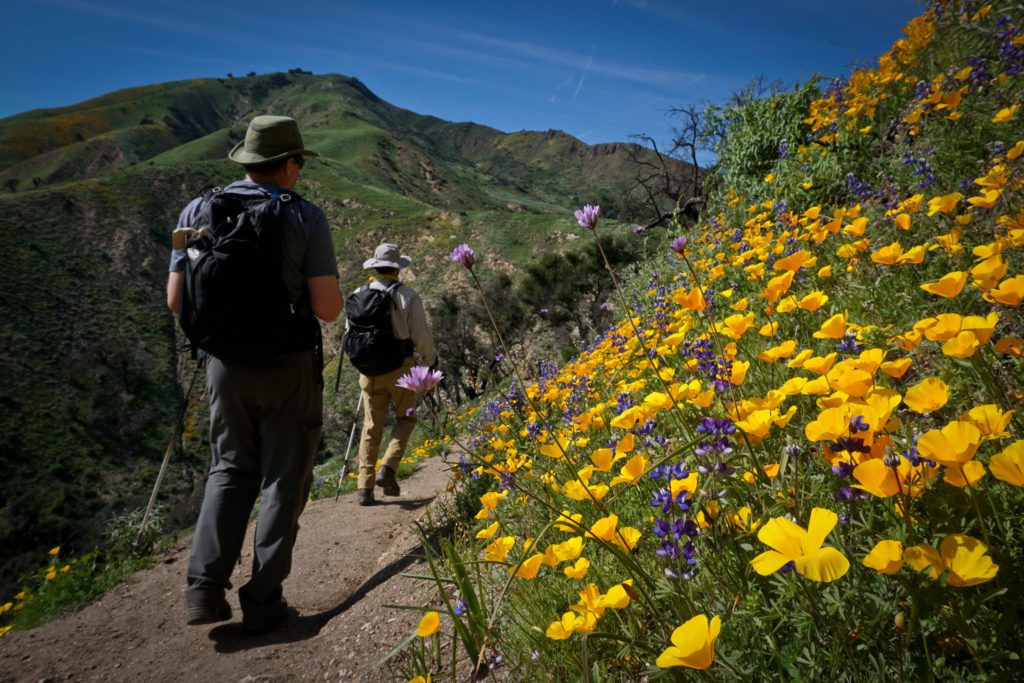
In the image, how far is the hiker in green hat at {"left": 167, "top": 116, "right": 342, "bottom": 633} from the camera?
265 centimetres

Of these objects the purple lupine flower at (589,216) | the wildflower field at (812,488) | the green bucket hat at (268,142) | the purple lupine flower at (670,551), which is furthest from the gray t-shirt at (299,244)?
the purple lupine flower at (670,551)

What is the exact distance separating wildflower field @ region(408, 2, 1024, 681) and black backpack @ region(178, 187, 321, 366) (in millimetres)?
1368

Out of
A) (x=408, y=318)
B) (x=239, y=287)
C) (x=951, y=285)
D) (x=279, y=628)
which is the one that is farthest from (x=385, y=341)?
(x=951, y=285)

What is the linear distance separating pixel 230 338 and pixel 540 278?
80.1 feet

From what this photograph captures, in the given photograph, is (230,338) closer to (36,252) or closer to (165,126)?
(36,252)

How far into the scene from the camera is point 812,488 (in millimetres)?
1287

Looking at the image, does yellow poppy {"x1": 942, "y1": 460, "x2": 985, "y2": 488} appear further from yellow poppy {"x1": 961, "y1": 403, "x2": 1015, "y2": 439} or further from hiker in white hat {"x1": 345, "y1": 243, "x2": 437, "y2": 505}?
hiker in white hat {"x1": 345, "y1": 243, "x2": 437, "y2": 505}

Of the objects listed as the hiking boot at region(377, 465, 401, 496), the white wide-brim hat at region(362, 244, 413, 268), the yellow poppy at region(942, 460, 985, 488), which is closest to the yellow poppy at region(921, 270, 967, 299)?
the yellow poppy at region(942, 460, 985, 488)

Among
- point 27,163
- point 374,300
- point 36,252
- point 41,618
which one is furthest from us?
point 27,163

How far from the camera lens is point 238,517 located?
279 centimetres

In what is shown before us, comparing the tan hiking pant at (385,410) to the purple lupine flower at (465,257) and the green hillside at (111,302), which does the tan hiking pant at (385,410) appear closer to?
the purple lupine flower at (465,257)

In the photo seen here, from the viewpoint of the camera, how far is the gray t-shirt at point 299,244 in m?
2.82

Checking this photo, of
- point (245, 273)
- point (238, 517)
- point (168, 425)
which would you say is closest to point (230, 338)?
point (245, 273)

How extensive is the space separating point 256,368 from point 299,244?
75 cm
